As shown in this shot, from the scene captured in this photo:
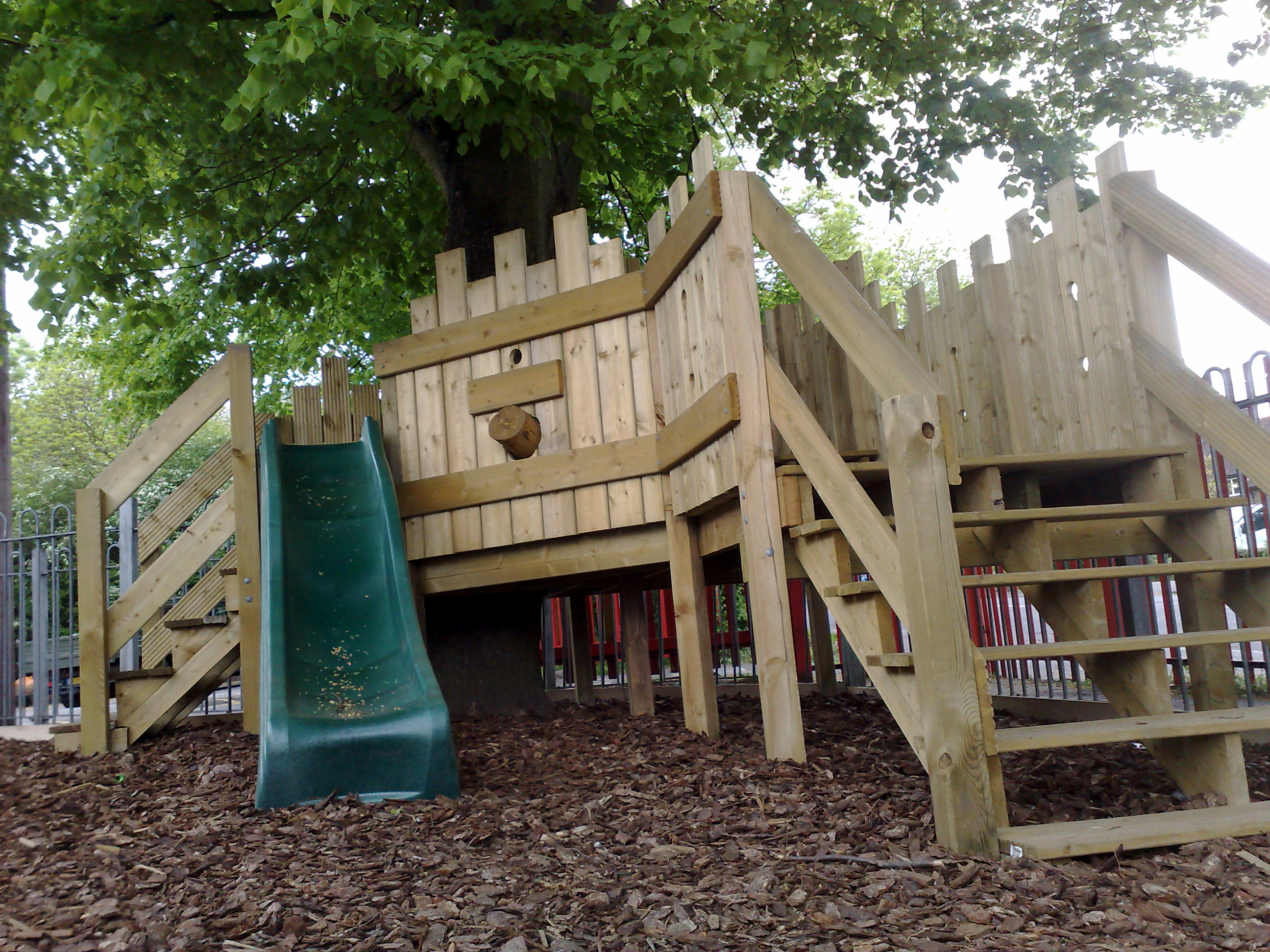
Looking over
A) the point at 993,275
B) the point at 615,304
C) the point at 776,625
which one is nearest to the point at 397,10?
the point at 615,304

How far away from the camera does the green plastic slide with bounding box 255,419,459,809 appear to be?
3918mm

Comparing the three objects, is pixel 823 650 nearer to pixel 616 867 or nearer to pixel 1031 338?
pixel 1031 338

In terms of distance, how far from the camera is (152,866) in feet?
10.5

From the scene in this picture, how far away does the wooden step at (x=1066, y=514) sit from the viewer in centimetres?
375

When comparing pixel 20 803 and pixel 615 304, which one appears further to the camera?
pixel 615 304

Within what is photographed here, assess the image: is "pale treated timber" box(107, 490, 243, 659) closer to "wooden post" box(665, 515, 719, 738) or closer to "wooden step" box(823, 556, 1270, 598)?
"wooden post" box(665, 515, 719, 738)

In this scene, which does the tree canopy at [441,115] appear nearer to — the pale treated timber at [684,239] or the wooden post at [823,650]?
the pale treated timber at [684,239]

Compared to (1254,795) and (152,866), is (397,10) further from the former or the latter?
(1254,795)

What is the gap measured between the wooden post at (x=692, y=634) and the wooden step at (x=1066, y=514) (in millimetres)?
985

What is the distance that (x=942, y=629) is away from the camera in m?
2.86

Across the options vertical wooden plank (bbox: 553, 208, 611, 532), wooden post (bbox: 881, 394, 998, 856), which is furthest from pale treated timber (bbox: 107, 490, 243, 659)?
wooden post (bbox: 881, 394, 998, 856)

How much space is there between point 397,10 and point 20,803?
4.39 metres

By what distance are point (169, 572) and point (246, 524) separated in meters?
0.45

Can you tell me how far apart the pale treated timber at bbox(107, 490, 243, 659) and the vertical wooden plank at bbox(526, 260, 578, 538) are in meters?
1.65
